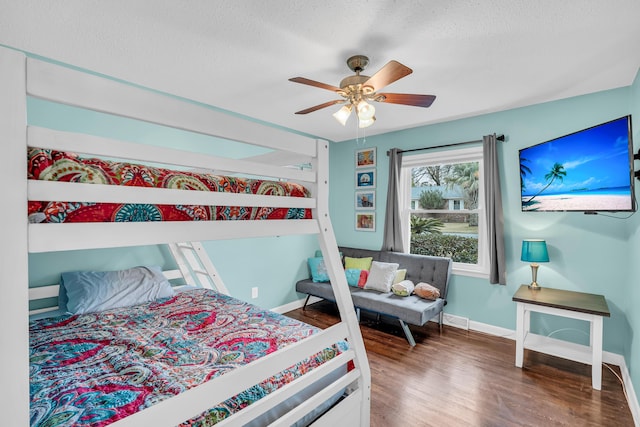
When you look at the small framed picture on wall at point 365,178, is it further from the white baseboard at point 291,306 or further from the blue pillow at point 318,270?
the white baseboard at point 291,306

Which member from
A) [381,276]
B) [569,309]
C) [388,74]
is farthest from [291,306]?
[388,74]

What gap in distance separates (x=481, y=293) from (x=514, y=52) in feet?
7.89

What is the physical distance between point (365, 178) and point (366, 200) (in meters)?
0.31

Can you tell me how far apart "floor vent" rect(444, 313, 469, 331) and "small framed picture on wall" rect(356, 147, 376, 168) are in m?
2.13

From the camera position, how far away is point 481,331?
3.36 meters

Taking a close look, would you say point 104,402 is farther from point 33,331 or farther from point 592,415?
point 592,415

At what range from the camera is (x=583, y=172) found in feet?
7.54

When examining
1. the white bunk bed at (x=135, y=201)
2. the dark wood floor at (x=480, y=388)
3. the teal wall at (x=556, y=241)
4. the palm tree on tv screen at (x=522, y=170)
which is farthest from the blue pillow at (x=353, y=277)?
the white bunk bed at (x=135, y=201)

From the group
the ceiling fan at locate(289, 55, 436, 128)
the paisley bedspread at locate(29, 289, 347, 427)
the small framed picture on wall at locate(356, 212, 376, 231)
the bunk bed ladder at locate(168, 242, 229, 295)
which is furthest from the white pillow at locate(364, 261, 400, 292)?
the ceiling fan at locate(289, 55, 436, 128)

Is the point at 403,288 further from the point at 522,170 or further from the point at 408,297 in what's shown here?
the point at 522,170

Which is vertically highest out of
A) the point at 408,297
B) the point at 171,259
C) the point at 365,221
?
the point at 365,221

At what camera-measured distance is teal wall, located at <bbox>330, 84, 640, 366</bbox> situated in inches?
104

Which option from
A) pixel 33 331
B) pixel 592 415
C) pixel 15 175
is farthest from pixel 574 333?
pixel 33 331

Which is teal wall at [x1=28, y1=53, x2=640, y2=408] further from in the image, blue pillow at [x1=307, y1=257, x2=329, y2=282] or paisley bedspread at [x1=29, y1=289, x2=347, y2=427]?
paisley bedspread at [x1=29, y1=289, x2=347, y2=427]
